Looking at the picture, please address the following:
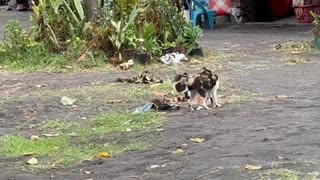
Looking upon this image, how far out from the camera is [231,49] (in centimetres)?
1398

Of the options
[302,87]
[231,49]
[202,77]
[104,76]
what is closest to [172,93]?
[202,77]

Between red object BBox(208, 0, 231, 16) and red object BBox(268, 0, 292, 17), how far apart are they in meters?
1.16

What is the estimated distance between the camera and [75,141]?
6707 millimetres

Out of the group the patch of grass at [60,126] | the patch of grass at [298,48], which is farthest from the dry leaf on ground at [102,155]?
the patch of grass at [298,48]

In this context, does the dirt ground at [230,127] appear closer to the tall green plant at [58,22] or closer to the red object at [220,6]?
the tall green plant at [58,22]

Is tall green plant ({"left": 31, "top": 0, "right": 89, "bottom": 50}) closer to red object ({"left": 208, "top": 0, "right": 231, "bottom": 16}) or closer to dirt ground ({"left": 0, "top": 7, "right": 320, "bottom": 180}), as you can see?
dirt ground ({"left": 0, "top": 7, "right": 320, "bottom": 180})

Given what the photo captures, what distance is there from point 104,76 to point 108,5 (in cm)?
188

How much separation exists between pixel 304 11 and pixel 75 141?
42.1ft

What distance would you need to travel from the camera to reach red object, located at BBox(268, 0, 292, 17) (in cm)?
2052

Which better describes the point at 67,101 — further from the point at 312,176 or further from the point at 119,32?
the point at 312,176

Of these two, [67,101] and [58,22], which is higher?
[58,22]

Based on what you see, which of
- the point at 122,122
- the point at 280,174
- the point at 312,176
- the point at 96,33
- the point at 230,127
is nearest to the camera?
the point at 312,176

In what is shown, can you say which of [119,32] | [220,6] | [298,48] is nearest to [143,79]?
[119,32]

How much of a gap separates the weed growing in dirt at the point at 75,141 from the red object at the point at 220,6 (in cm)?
1264
